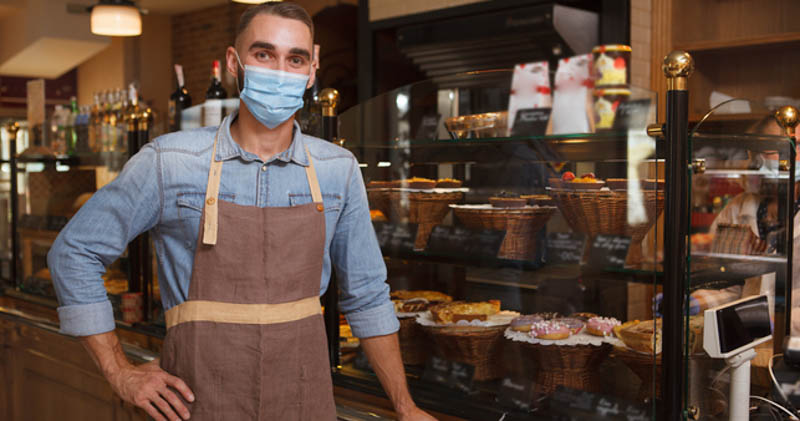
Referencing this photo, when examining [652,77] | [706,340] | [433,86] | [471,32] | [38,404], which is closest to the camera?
[706,340]

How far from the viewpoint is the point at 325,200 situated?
1474 mm

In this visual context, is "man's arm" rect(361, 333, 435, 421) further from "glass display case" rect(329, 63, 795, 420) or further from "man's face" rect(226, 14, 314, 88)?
"man's face" rect(226, 14, 314, 88)

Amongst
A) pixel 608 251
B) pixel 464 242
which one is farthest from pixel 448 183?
pixel 608 251

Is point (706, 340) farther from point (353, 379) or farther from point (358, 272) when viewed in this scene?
point (353, 379)

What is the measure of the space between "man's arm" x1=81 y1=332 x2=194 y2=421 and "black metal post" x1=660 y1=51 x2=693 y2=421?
2.83ft

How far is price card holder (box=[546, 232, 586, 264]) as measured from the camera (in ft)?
5.35

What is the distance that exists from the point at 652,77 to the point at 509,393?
204 centimetres

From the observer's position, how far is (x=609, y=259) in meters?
1.59

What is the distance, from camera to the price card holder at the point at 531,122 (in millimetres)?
1822

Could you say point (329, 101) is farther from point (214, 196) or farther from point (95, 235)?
point (95, 235)

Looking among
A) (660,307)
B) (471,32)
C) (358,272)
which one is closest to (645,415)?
(660,307)

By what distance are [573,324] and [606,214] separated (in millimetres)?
260

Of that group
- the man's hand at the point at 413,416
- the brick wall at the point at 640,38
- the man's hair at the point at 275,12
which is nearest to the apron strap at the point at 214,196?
the man's hair at the point at 275,12

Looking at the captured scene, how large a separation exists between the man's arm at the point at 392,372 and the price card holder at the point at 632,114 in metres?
0.70
